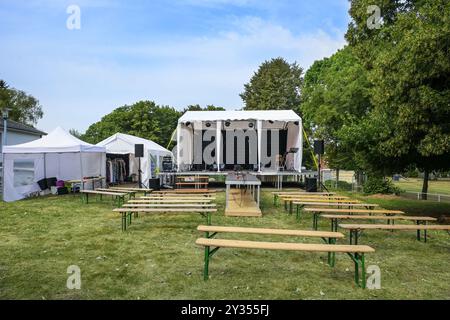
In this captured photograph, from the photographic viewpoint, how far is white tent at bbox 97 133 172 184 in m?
15.4

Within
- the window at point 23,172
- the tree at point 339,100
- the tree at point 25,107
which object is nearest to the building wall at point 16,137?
the window at point 23,172

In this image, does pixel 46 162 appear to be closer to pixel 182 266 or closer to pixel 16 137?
pixel 16 137

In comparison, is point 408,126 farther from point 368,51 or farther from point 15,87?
point 15,87

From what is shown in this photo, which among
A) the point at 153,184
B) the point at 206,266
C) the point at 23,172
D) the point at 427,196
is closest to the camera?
the point at 206,266

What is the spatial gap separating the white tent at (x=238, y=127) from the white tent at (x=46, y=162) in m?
3.75

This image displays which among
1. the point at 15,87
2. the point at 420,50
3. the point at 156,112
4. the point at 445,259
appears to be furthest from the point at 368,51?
the point at 15,87

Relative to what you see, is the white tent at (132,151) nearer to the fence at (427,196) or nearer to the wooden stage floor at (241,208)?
the wooden stage floor at (241,208)

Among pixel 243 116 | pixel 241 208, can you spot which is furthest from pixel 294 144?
pixel 241 208

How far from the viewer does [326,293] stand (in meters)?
3.31

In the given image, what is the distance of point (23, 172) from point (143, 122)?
2252cm

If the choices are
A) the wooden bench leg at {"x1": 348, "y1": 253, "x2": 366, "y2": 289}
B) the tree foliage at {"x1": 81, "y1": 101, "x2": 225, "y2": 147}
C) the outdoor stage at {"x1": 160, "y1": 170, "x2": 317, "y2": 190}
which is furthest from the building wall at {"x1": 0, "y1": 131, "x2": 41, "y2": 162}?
the wooden bench leg at {"x1": 348, "y1": 253, "x2": 366, "y2": 289}

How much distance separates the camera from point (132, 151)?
57.1 ft
